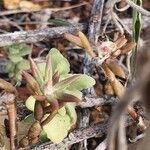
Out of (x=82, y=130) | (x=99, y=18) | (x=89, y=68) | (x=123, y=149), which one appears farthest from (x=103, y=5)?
(x=123, y=149)

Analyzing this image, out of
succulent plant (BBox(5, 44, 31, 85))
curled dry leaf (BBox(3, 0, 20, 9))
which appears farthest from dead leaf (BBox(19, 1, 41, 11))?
succulent plant (BBox(5, 44, 31, 85))

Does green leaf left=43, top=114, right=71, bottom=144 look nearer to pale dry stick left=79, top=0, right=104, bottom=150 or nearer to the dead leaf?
pale dry stick left=79, top=0, right=104, bottom=150

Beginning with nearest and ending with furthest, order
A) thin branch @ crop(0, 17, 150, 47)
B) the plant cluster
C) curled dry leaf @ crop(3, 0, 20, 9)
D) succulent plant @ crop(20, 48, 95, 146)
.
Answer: succulent plant @ crop(20, 48, 95, 146) → the plant cluster → thin branch @ crop(0, 17, 150, 47) → curled dry leaf @ crop(3, 0, 20, 9)

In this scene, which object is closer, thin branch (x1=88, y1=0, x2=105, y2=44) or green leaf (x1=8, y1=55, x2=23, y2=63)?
thin branch (x1=88, y1=0, x2=105, y2=44)

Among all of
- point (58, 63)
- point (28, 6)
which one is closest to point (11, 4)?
point (28, 6)

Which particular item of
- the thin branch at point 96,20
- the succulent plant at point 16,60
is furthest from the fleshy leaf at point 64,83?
the succulent plant at point 16,60

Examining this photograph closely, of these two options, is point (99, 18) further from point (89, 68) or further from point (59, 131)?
point (59, 131)

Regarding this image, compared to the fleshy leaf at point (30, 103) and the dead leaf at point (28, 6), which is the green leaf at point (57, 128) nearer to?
the fleshy leaf at point (30, 103)
